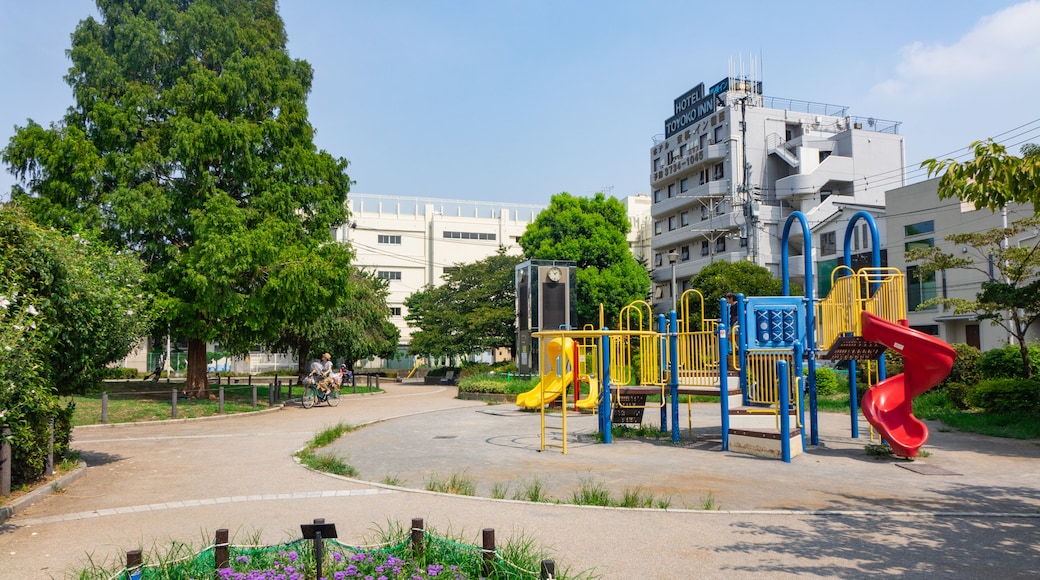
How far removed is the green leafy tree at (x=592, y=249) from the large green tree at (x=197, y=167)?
25265 millimetres

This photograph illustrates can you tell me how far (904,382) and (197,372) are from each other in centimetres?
2129

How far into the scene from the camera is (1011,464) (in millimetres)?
11539

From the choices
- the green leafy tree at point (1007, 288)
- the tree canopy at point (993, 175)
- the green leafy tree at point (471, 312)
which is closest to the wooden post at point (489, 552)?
the tree canopy at point (993, 175)

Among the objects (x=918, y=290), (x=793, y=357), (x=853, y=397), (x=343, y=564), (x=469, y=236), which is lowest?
(x=343, y=564)

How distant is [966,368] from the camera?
1995 centimetres

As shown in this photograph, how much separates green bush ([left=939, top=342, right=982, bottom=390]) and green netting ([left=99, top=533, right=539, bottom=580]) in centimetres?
1855

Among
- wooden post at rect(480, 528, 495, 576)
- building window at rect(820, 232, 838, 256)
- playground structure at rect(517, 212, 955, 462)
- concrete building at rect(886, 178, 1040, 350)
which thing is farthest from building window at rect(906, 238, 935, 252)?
wooden post at rect(480, 528, 495, 576)

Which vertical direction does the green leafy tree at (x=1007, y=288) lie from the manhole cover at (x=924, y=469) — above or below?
above

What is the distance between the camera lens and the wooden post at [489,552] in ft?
16.3

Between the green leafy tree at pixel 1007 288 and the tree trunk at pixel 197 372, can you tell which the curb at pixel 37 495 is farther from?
the green leafy tree at pixel 1007 288

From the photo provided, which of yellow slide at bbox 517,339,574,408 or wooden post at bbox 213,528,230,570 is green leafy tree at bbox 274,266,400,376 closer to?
yellow slide at bbox 517,339,574,408

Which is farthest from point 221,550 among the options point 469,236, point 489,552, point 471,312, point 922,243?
point 469,236

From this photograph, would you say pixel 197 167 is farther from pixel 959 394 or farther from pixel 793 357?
pixel 959 394

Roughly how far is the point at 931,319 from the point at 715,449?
97.9 feet
